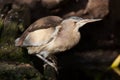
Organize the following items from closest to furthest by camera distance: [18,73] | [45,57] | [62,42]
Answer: [18,73] → [62,42] → [45,57]

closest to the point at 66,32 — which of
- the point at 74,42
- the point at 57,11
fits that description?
the point at 74,42

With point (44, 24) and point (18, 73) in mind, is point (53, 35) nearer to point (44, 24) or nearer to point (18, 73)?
point (44, 24)

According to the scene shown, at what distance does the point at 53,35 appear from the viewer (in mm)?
4355

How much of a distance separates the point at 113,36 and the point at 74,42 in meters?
3.03

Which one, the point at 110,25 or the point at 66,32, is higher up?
the point at 66,32

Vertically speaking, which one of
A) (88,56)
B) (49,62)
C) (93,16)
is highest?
(49,62)

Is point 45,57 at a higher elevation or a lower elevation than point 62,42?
lower

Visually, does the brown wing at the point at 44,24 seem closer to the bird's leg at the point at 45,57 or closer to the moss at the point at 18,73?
the bird's leg at the point at 45,57

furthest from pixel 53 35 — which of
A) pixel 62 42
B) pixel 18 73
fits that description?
pixel 18 73

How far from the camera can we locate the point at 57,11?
6.92m

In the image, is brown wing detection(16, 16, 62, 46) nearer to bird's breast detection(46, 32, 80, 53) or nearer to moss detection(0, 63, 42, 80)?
bird's breast detection(46, 32, 80, 53)

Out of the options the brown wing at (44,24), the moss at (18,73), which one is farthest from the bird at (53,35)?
the moss at (18,73)

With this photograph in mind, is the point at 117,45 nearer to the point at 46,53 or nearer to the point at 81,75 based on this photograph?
the point at 81,75

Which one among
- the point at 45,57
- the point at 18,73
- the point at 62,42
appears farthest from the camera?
the point at 45,57
